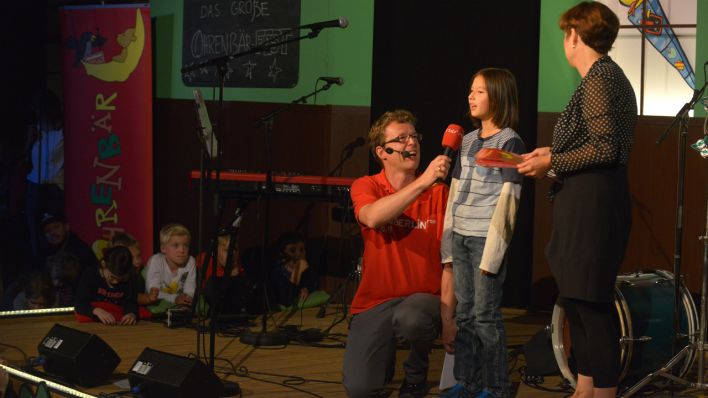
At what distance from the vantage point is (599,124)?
9.99 feet

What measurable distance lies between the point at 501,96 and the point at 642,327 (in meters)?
1.33

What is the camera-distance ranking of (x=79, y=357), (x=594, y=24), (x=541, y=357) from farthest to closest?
(x=541, y=357)
(x=79, y=357)
(x=594, y=24)

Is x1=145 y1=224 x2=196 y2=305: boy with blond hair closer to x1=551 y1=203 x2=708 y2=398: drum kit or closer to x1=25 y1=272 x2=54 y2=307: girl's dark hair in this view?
x1=25 y1=272 x2=54 y2=307: girl's dark hair

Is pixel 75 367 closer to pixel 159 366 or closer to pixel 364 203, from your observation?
pixel 159 366

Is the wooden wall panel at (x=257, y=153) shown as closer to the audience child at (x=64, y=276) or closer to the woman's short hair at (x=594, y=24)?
the audience child at (x=64, y=276)

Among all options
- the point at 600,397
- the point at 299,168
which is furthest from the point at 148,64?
the point at 600,397

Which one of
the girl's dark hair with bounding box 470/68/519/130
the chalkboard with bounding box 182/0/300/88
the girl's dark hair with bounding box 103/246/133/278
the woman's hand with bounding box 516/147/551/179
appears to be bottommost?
the girl's dark hair with bounding box 103/246/133/278

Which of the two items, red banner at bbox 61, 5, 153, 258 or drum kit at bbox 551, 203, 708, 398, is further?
red banner at bbox 61, 5, 153, 258

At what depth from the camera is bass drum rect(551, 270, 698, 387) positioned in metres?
4.30

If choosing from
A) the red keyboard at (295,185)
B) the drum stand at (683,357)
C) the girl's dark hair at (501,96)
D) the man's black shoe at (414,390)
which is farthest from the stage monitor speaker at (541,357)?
the red keyboard at (295,185)

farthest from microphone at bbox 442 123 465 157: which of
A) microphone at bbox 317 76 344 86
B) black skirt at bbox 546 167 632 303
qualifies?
microphone at bbox 317 76 344 86

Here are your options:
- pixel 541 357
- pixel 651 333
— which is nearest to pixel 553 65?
pixel 541 357

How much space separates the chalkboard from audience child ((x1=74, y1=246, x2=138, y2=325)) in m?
1.77

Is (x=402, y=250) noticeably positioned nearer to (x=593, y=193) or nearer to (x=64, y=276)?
(x=593, y=193)
